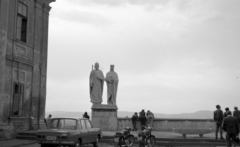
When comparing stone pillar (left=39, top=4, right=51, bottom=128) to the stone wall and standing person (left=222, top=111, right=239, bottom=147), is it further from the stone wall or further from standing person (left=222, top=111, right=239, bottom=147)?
standing person (left=222, top=111, right=239, bottom=147)

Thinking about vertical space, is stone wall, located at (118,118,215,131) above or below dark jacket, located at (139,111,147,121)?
below

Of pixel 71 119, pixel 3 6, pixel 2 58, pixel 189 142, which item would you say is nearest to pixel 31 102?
pixel 2 58

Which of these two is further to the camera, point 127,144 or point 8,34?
point 8,34

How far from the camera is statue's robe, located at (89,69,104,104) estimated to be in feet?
85.9

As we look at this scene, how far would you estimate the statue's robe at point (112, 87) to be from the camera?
26.7 meters

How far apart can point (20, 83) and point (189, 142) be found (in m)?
10.8

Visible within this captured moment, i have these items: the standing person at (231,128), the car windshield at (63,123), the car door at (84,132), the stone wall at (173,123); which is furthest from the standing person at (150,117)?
the car windshield at (63,123)

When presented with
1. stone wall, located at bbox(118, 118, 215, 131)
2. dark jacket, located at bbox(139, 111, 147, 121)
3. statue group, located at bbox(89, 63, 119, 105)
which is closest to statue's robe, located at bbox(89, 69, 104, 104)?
statue group, located at bbox(89, 63, 119, 105)

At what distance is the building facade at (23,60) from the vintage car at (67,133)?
19.3 feet

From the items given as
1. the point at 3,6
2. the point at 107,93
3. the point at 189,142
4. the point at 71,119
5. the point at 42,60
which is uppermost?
the point at 3,6

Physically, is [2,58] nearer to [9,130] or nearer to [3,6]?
[3,6]

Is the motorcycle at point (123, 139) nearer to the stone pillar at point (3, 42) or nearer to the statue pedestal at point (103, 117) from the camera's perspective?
the stone pillar at point (3, 42)

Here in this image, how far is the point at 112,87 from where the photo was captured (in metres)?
26.8

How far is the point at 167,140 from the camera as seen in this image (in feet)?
59.4
